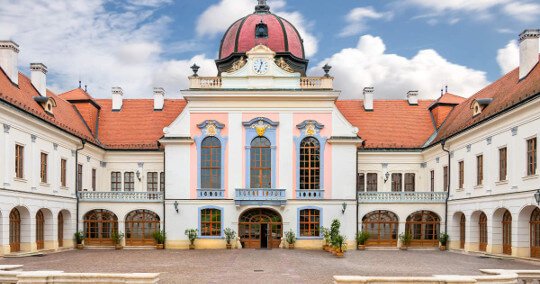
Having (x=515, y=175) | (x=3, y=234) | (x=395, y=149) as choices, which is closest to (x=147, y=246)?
(x=3, y=234)

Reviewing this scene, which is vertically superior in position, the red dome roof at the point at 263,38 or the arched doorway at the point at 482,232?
the red dome roof at the point at 263,38

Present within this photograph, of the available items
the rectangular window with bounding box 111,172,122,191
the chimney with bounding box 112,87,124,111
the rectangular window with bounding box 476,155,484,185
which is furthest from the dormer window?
the rectangular window with bounding box 476,155,484,185

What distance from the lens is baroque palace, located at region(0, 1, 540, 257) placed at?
101 feet

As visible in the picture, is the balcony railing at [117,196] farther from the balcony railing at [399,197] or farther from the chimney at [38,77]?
the balcony railing at [399,197]

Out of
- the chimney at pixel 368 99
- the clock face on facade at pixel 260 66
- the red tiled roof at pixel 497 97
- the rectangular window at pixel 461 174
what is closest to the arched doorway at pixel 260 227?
Answer: the clock face on facade at pixel 260 66

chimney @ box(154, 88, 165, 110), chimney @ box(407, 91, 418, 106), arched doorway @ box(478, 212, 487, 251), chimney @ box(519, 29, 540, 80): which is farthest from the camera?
chimney @ box(407, 91, 418, 106)

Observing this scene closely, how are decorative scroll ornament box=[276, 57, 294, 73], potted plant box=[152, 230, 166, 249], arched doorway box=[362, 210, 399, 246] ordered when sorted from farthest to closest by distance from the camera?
decorative scroll ornament box=[276, 57, 294, 73] < arched doorway box=[362, 210, 399, 246] < potted plant box=[152, 230, 166, 249]

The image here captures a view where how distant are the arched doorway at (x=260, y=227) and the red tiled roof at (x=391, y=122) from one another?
8.23 m

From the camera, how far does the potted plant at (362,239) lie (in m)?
34.2

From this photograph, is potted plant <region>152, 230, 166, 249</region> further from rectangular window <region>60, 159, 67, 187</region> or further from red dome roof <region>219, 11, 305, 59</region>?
red dome roof <region>219, 11, 305, 59</region>

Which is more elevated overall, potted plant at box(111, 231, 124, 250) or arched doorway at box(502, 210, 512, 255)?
arched doorway at box(502, 210, 512, 255)

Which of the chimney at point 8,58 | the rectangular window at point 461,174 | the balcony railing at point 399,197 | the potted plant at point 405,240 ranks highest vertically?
the chimney at point 8,58

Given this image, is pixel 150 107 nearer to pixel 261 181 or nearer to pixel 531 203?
pixel 261 181

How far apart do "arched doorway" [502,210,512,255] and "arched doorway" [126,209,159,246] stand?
18477 mm
